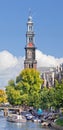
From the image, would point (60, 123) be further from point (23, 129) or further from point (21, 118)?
point (21, 118)

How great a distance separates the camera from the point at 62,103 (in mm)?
150875

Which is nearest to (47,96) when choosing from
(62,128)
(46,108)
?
(46,108)

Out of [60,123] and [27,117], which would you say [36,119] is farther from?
[60,123]

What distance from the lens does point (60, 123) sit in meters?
135

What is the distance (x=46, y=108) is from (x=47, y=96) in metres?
7.31

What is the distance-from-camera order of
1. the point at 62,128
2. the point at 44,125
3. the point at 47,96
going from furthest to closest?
the point at 47,96
the point at 44,125
the point at 62,128

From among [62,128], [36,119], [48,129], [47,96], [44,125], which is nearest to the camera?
[62,128]

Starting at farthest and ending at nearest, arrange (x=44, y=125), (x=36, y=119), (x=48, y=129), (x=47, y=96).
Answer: (x=47, y=96) → (x=36, y=119) → (x=44, y=125) → (x=48, y=129)

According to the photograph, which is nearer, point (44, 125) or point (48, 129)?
point (48, 129)

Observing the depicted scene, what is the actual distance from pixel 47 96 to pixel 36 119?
2231cm

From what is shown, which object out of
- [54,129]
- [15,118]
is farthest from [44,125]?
[15,118]

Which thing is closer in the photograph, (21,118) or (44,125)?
(44,125)

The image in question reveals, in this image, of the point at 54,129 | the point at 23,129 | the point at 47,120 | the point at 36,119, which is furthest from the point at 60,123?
the point at 36,119

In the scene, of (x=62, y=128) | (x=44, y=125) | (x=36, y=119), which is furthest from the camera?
(x=36, y=119)
